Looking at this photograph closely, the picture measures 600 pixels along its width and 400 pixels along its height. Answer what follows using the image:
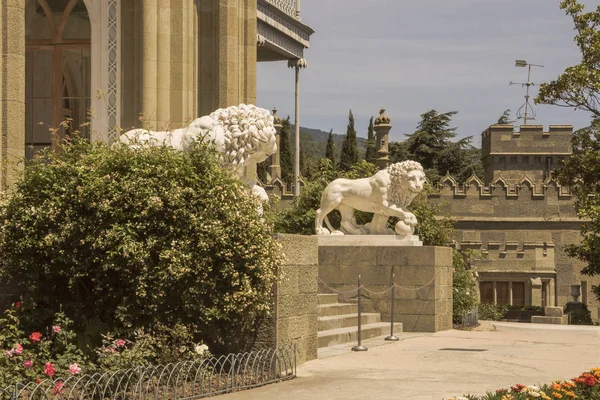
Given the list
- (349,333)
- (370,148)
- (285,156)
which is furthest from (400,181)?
(370,148)

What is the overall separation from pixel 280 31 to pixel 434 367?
27431mm

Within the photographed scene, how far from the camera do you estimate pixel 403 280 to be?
1789cm

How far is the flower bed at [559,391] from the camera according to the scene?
8.02 m

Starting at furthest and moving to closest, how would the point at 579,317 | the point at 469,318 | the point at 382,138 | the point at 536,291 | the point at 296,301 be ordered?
the point at 536,291 → the point at 382,138 → the point at 579,317 → the point at 469,318 → the point at 296,301

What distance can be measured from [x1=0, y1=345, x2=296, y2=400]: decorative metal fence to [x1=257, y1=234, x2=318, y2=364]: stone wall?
0.21 metres

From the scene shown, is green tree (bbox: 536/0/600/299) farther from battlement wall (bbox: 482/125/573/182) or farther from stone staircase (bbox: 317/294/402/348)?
battlement wall (bbox: 482/125/573/182)

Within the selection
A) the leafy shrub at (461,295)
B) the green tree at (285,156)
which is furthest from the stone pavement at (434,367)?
the green tree at (285,156)

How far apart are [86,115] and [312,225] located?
8819 millimetres

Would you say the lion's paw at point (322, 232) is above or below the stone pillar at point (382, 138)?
below

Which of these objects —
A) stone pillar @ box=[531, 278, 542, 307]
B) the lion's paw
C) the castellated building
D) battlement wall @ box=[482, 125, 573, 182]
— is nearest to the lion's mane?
the lion's paw

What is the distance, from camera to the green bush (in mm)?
9688

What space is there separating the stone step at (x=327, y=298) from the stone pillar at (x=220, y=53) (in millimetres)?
3425

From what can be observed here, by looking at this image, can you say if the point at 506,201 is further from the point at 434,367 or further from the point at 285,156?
the point at 434,367

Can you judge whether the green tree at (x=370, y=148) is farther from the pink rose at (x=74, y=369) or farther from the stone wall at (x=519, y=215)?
the pink rose at (x=74, y=369)
